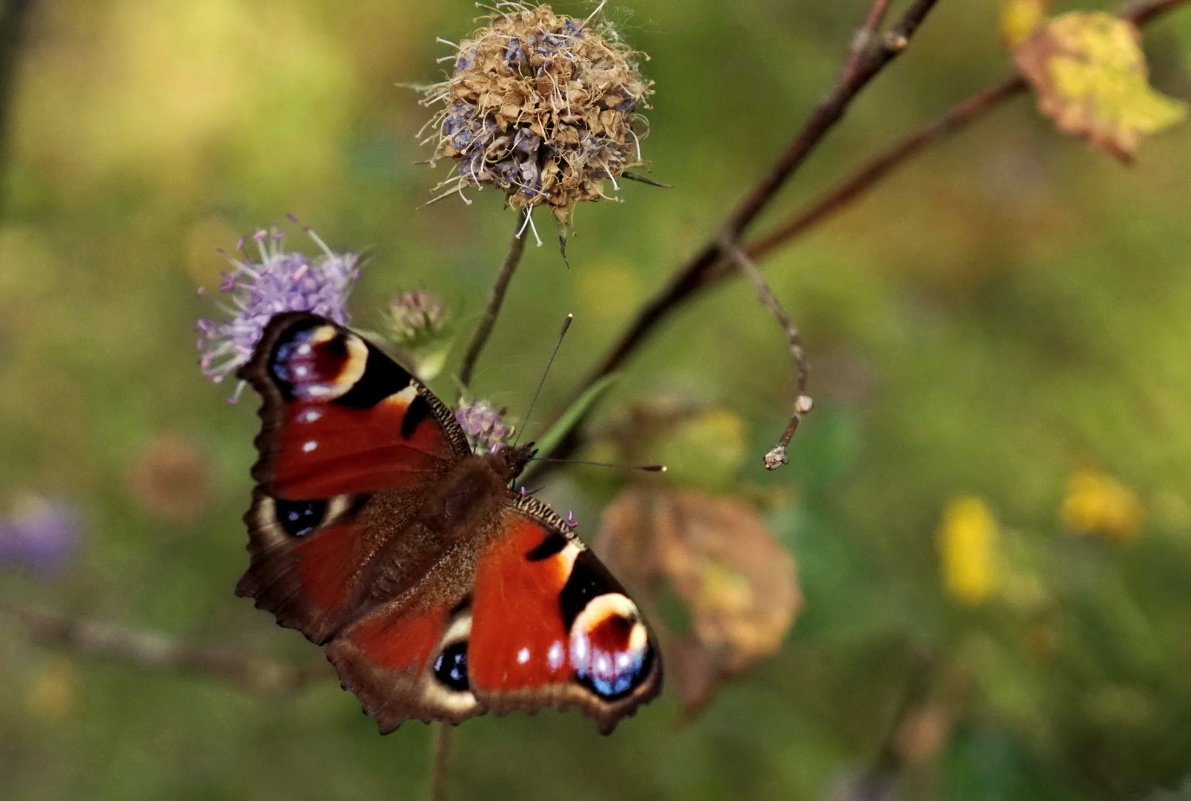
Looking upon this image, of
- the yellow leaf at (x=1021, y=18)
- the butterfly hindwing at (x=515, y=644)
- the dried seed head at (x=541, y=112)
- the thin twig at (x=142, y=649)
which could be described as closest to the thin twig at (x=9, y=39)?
the thin twig at (x=142, y=649)

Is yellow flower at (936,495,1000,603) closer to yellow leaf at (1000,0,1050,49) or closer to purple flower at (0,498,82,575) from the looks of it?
yellow leaf at (1000,0,1050,49)

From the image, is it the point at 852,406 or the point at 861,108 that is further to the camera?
the point at 861,108

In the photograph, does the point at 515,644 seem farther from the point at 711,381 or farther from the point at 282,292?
the point at 711,381

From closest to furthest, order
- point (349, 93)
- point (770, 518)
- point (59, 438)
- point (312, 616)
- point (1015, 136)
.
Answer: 1. point (312, 616)
2. point (770, 518)
3. point (59, 438)
4. point (349, 93)
5. point (1015, 136)

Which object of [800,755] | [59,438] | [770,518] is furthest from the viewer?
[59,438]

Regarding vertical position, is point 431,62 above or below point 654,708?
above

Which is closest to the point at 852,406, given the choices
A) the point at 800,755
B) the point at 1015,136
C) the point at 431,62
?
the point at 800,755

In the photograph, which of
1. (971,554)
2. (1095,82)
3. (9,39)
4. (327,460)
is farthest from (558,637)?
(9,39)

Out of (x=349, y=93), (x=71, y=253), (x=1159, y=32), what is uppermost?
(x=1159, y=32)

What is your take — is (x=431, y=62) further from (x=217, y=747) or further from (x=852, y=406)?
(x=217, y=747)
